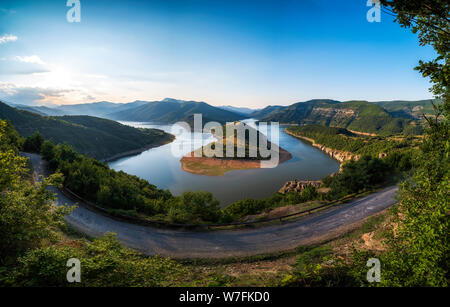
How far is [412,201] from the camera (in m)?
5.34

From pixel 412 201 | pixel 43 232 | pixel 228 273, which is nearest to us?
pixel 412 201

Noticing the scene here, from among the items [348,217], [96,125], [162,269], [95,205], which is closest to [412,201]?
[162,269]

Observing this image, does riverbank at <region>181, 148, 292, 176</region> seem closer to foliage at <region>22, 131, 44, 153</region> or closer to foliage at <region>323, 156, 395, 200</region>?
foliage at <region>323, 156, 395, 200</region>

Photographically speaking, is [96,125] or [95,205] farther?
[96,125]

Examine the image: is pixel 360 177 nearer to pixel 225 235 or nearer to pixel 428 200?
pixel 225 235

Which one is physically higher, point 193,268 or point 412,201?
point 412,201

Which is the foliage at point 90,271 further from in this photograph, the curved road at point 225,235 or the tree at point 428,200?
the tree at point 428,200

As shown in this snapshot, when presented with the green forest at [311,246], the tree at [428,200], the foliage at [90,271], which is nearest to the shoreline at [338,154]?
the green forest at [311,246]

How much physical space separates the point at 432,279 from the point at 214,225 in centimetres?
1378

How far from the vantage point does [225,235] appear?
1498 cm

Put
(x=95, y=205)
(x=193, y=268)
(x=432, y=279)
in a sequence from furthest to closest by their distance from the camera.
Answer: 1. (x=95, y=205)
2. (x=193, y=268)
3. (x=432, y=279)

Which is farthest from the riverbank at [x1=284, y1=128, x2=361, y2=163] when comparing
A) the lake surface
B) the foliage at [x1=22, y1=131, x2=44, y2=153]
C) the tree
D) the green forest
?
the foliage at [x1=22, y1=131, x2=44, y2=153]

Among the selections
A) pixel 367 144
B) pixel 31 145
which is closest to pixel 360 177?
pixel 31 145

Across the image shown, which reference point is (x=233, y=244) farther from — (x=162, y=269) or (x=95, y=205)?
(x=95, y=205)
